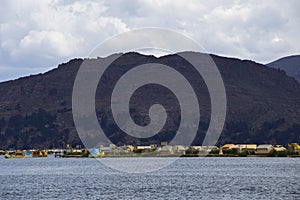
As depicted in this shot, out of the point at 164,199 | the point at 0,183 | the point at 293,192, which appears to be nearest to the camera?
the point at 164,199

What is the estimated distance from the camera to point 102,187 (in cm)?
11019

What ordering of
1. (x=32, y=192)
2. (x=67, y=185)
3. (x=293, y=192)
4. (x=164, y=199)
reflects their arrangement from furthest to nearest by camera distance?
(x=67, y=185)
(x=32, y=192)
(x=293, y=192)
(x=164, y=199)

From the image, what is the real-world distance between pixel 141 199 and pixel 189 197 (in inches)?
251

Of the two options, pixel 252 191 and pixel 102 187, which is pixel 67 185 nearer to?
pixel 102 187

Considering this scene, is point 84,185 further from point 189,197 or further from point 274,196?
point 274,196

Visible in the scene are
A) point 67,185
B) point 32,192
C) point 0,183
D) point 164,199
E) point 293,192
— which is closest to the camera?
point 164,199

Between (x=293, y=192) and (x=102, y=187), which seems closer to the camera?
(x=293, y=192)

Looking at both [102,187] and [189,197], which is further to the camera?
[102,187]

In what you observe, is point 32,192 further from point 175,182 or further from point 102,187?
point 175,182

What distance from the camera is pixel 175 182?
395ft

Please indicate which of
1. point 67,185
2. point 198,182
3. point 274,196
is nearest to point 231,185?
point 198,182

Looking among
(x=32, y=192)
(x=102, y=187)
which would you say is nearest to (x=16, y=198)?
(x=32, y=192)

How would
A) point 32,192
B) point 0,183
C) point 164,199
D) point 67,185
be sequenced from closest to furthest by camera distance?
point 164,199 < point 32,192 < point 67,185 < point 0,183

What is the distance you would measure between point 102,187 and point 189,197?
2301 centimetres
